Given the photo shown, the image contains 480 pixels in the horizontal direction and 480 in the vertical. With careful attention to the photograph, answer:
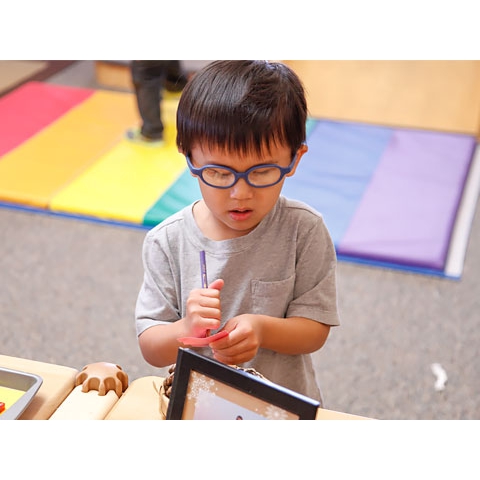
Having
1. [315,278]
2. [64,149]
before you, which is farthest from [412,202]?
[315,278]

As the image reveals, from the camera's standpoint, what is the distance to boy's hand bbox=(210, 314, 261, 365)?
2.02 feet

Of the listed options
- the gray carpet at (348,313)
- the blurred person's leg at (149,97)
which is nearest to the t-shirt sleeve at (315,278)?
the gray carpet at (348,313)

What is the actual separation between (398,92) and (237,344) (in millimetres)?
2179

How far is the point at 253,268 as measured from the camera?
2.40 ft

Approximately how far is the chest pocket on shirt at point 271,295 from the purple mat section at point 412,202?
3.64ft

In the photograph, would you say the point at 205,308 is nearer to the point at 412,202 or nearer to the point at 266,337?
the point at 266,337

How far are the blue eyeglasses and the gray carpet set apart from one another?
490mm

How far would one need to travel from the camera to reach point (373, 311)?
165 centimetres

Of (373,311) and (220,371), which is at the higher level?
(220,371)

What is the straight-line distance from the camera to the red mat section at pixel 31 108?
241 cm

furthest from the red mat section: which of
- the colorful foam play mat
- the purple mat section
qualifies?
the purple mat section
